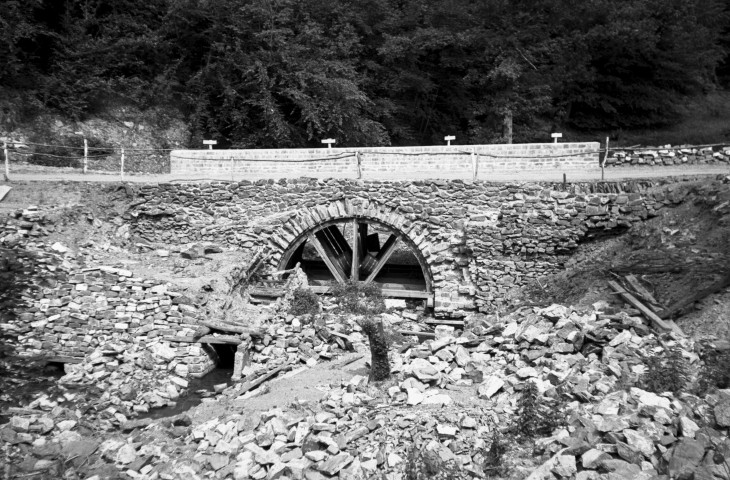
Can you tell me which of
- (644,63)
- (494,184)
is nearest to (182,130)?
(494,184)

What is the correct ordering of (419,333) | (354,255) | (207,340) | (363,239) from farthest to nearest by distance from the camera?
(363,239) < (354,255) < (419,333) < (207,340)

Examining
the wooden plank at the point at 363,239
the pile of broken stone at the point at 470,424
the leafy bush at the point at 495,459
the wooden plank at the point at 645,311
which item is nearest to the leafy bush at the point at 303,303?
the pile of broken stone at the point at 470,424

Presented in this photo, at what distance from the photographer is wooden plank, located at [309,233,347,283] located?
622 inches

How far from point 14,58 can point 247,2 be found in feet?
25.6

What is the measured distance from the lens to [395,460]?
7570mm

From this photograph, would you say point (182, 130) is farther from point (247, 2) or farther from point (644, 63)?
point (644, 63)

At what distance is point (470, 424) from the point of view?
7996 millimetres

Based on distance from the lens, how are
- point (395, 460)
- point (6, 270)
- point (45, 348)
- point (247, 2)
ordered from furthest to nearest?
point (247, 2) < point (45, 348) < point (6, 270) < point (395, 460)

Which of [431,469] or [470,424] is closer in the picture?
[431,469]

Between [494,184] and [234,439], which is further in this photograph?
[494,184]

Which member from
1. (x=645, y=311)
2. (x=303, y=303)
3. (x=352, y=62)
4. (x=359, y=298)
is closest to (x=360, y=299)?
(x=359, y=298)

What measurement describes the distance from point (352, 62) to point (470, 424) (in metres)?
17.8

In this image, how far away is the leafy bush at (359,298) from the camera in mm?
14289

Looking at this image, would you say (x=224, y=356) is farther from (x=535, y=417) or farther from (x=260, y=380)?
(x=535, y=417)
